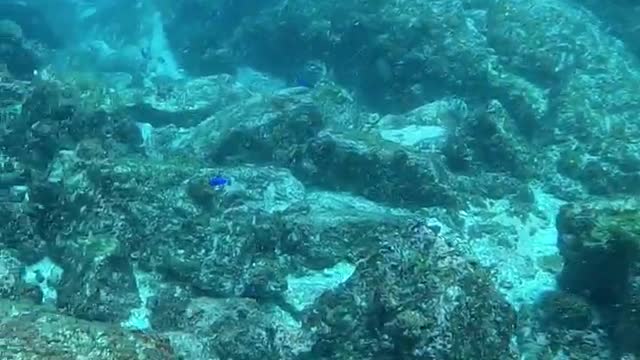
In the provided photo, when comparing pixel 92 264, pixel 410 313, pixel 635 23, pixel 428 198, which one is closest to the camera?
pixel 410 313

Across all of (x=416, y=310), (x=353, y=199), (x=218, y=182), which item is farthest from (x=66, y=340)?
(x=353, y=199)

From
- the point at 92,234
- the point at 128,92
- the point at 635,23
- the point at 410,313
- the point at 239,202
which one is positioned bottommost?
the point at 410,313

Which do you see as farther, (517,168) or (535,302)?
(517,168)

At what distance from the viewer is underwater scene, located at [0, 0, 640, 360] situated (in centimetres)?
662

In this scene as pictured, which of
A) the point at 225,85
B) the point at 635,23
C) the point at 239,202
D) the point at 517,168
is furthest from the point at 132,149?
the point at 635,23

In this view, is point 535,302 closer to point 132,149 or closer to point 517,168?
point 517,168

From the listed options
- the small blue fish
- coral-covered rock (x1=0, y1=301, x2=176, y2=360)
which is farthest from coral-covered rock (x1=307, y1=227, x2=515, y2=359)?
the small blue fish

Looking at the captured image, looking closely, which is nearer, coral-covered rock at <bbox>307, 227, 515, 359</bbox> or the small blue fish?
coral-covered rock at <bbox>307, 227, 515, 359</bbox>

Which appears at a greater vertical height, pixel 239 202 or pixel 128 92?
pixel 128 92

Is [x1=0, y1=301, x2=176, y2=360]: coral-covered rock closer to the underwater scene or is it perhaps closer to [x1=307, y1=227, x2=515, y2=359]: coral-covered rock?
the underwater scene

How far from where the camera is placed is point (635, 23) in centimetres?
1619

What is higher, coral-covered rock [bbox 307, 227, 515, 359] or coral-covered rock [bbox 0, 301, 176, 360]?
coral-covered rock [bbox 307, 227, 515, 359]

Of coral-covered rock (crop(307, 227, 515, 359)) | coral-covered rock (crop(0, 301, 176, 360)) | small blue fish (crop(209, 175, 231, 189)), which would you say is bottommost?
coral-covered rock (crop(0, 301, 176, 360))

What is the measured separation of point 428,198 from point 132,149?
6007mm
